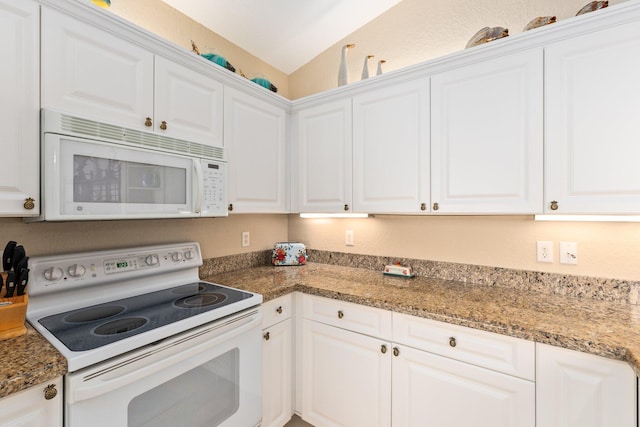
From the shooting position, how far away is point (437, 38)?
1.98 m

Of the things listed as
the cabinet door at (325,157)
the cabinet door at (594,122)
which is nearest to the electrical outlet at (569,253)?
the cabinet door at (594,122)

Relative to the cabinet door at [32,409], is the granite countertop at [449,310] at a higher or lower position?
higher

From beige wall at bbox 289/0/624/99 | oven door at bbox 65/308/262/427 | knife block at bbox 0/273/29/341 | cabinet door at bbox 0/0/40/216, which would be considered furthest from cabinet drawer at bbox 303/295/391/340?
beige wall at bbox 289/0/624/99

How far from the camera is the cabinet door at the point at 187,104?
1.49m

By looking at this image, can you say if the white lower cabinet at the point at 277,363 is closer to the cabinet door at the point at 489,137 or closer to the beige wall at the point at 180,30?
the cabinet door at the point at 489,137

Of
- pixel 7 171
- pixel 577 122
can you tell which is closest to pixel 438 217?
pixel 577 122

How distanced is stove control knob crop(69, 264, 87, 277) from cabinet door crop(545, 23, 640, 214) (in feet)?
7.07

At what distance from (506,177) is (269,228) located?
1.73m

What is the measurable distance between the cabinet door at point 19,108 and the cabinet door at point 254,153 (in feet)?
2.81

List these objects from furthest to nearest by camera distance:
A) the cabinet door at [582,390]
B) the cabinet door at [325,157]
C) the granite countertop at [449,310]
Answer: the cabinet door at [325,157], the cabinet door at [582,390], the granite countertop at [449,310]

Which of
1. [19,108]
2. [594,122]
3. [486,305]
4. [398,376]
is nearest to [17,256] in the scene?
[19,108]

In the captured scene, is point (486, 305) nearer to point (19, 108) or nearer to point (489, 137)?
point (489, 137)

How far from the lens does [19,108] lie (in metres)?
1.08

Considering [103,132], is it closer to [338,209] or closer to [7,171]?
[7,171]
